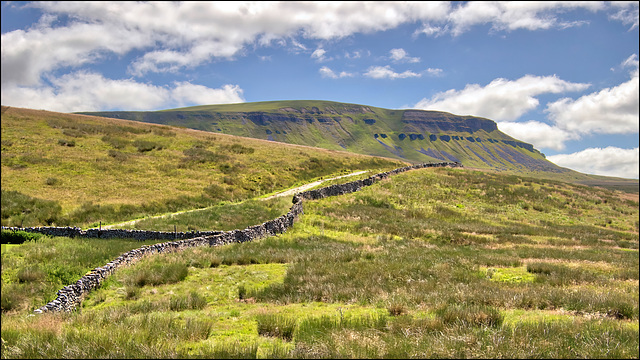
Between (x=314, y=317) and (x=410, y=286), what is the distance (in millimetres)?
4736

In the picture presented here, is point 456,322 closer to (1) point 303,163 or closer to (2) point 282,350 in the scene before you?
(2) point 282,350

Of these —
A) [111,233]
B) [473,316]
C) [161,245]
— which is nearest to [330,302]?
[473,316]

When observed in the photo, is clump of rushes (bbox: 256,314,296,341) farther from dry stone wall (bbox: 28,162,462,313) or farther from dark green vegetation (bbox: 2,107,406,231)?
dark green vegetation (bbox: 2,107,406,231)

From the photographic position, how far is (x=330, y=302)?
10281 millimetres

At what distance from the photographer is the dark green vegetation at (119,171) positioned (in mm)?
29030

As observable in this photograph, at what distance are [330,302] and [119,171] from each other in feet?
135

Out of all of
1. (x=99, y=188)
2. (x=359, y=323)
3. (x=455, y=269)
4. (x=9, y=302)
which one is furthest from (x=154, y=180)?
(x=359, y=323)

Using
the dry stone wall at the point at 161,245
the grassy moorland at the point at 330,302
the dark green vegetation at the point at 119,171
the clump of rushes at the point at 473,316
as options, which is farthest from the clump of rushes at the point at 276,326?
the dark green vegetation at the point at 119,171

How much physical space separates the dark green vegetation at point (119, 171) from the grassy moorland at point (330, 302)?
441 inches

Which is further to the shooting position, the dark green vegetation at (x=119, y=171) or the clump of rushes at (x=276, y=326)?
the dark green vegetation at (x=119, y=171)

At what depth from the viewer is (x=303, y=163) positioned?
6544 centimetres

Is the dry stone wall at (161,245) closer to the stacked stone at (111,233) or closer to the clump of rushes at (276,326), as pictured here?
the stacked stone at (111,233)

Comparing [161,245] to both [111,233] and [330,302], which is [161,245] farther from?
[330,302]

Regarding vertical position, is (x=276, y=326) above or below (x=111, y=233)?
above
